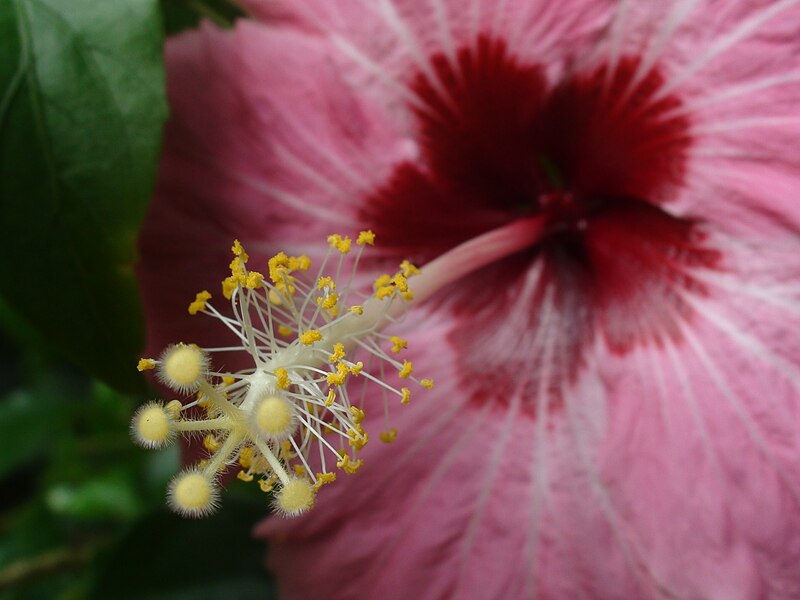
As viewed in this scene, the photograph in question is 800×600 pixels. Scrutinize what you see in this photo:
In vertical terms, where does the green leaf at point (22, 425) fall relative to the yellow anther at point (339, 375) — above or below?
above

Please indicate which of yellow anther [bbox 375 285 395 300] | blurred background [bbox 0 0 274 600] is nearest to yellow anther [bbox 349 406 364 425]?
yellow anther [bbox 375 285 395 300]

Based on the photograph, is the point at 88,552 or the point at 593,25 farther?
the point at 88,552

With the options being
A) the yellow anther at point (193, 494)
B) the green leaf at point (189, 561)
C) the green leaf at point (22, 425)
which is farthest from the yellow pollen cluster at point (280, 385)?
the green leaf at point (22, 425)

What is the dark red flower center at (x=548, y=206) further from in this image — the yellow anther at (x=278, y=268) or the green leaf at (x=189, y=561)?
the green leaf at (x=189, y=561)

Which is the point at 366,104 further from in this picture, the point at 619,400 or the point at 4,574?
the point at 4,574

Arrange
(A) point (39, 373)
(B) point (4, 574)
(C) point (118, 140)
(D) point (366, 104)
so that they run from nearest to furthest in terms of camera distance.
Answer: (C) point (118, 140), (D) point (366, 104), (B) point (4, 574), (A) point (39, 373)

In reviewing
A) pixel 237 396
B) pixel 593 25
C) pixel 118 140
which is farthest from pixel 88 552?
pixel 593 25

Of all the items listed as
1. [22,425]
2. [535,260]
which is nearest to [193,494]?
[535,260]

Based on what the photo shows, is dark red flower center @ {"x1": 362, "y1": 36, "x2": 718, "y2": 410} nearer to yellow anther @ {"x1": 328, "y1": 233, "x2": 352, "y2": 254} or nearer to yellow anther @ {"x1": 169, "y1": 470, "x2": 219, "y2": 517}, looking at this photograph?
yellow anther @ {"x1": 328, "y1": 233, "x2": 352, "y2": 254}
